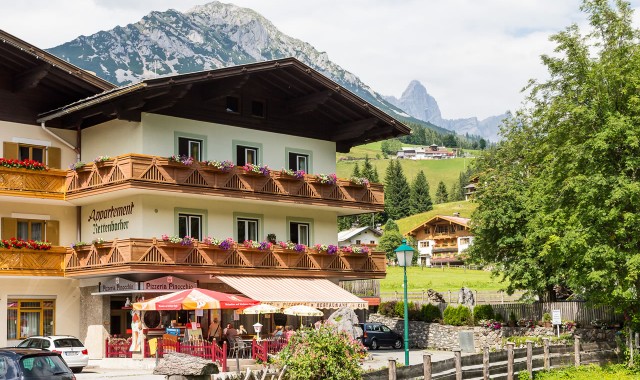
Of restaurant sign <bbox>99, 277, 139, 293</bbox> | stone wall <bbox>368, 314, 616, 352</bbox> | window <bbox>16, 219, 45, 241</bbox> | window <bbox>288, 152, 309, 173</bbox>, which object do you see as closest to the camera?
restaurant sign <bbox>99, 277, 139, 293</bbox>

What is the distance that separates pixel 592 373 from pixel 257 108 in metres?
18.5

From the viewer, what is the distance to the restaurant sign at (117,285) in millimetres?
36656

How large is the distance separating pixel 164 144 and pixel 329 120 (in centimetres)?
990

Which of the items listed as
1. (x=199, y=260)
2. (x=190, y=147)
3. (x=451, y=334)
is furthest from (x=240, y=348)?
(x=451, y=334)

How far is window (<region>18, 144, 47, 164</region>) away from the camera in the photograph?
1533 inches

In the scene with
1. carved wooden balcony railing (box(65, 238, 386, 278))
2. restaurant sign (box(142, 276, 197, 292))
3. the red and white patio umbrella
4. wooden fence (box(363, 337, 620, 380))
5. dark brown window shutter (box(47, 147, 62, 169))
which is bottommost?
wooden fence (box(363, 337, 620, 380))

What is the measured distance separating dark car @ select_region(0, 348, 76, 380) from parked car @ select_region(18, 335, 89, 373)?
41.5ft

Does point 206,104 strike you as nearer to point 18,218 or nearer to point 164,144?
point 164,144

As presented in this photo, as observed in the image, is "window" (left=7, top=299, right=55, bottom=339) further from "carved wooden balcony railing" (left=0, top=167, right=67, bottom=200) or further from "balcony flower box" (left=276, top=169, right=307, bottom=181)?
"balcony flower box" (left=276, top=169, right=307, bottom=181)

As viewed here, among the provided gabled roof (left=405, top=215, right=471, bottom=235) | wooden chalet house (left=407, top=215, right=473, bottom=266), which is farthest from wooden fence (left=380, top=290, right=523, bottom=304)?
wooden chalet house (left=407, top=215, right=473, bottom=266)

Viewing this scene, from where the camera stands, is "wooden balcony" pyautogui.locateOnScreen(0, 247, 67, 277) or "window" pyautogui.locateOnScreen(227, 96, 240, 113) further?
"window" pyautogui.locateOnScreen(227, 96, 240, 113)

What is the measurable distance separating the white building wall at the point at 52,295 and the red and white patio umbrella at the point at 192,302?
6.65m

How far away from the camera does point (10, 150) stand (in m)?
38.2

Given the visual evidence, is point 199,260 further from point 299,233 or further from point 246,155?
point 299,233
